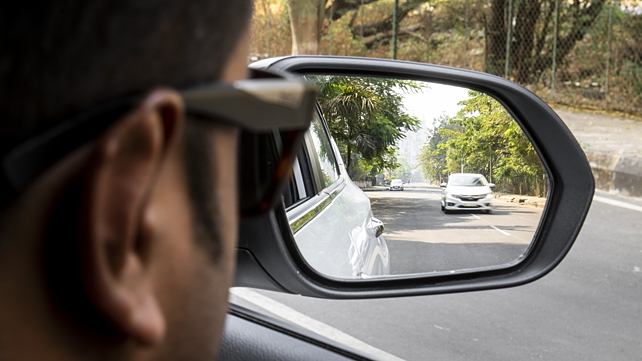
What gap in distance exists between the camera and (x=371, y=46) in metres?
16.1

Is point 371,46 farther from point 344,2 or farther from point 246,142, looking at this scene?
point 246,142

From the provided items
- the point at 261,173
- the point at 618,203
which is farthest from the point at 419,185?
the point at 618,203

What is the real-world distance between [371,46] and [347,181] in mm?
14897

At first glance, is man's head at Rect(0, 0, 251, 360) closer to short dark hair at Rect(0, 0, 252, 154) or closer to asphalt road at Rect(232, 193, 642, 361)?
short dark hair at Rect(0, 0, 252, 154)

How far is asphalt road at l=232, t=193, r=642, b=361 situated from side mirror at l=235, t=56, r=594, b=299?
2141mm

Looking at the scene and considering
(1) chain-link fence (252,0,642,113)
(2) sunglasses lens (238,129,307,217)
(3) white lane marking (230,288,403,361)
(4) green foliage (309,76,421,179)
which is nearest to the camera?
(2) sunglasses lens (238,129,307,217)

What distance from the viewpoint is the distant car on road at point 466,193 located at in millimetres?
1691

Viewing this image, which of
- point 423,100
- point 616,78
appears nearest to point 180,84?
point 423,100

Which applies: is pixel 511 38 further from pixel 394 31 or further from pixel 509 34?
pixel 394 31

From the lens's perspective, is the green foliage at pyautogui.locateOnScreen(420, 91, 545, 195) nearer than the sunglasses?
No

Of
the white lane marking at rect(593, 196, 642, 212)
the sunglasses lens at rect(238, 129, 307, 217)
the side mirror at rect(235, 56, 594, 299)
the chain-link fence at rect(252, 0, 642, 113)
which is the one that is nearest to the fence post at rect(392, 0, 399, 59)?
the chain-link fence at rect(252, 0, 642, 113)

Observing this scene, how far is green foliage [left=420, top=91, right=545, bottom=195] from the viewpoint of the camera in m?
1.69

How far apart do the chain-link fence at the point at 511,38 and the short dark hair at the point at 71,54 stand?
12829mm

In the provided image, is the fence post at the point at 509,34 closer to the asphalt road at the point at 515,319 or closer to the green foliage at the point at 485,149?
the asphalt road at the point at 515,319
